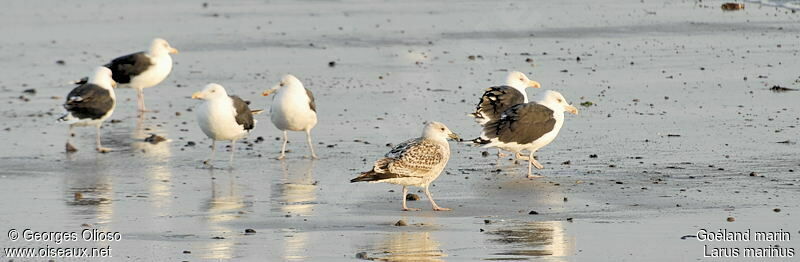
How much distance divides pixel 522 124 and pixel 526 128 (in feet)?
0.22

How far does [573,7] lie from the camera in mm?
28516

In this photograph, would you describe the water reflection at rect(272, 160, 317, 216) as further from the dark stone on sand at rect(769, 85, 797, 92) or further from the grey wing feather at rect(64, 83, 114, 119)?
the dark stone on sand at rect(769, 85, 797, 92)

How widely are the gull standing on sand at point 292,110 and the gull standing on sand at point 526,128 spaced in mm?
Answer: 2072

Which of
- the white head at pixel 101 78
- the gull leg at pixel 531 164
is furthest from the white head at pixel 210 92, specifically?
the gull leg at pixel 531 164

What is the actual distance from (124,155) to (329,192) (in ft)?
10.7

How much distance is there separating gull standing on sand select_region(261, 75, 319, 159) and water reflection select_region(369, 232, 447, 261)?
4.53m

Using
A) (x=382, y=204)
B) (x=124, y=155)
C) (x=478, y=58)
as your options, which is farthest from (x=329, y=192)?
(x=478, y=58)

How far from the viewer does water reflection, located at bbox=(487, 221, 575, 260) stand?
944 centimetres

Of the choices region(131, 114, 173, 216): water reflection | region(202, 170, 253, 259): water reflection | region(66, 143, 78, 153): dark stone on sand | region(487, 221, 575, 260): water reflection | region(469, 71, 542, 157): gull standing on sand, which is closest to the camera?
region(487, 221, 575, 260): water reflection

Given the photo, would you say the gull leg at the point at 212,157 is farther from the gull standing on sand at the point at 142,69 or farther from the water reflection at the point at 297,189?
the gull standing on sand at the point at 142,69

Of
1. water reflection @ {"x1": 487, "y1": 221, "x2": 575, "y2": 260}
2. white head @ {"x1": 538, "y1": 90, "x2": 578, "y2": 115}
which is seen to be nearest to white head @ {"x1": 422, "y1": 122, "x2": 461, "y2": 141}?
water reflection @ {"x1": 487, "y1": 221, "x2": 575, "y2": 260}

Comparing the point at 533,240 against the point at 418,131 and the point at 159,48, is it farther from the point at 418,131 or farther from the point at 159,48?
the point at 159,48

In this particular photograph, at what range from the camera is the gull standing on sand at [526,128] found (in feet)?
44.0

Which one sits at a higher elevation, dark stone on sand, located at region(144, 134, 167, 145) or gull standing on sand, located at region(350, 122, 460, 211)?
dark stone on sand, located at region(144, 134, 167, 145)
